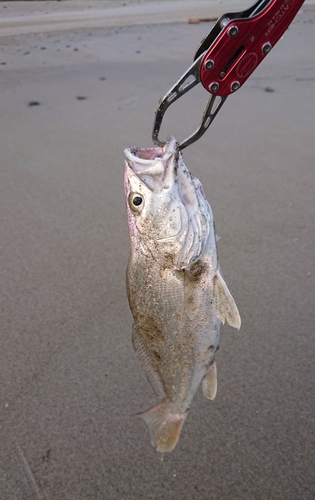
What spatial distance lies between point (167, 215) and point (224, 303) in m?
0.35

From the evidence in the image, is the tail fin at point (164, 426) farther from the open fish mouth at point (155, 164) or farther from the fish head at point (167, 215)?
the open fish mouth at point (155, 164)

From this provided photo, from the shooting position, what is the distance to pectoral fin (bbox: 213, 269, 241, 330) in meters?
1.85

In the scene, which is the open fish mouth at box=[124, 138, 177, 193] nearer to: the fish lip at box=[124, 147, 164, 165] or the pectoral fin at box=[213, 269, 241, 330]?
the fish lip at box=[124, 147, 164, 165]

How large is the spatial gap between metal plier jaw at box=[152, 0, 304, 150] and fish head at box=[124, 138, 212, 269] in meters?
0.24

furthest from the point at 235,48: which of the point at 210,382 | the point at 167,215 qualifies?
the point at 210,382

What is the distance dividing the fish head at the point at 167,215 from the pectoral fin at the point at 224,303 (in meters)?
0.12

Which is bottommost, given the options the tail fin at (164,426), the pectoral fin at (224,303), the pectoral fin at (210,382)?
the tail fin at (164,426)

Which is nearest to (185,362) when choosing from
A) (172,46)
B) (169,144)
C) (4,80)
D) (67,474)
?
(169,144)

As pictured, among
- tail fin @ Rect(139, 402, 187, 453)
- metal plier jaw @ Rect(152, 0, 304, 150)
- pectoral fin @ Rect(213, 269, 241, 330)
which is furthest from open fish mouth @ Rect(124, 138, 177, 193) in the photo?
tail fin @ Rect(139, 402, 187, 453)

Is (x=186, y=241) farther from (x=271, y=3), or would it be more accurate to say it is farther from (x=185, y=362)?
(x=271, y=3)

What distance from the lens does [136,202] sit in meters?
1.85

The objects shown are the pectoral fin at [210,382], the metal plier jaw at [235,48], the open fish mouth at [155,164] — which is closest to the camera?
the metal plier jaw at [235,48]

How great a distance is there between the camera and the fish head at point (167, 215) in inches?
72.1

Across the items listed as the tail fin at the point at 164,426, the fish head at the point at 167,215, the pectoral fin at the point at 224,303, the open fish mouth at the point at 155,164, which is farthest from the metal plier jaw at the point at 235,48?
the tail fin at the point at 164,426
